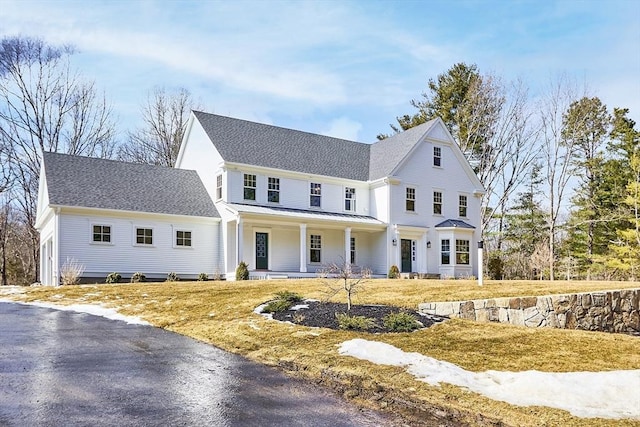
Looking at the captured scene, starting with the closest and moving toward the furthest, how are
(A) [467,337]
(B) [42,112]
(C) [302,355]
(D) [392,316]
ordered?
1. (C) [302,355]
2. (A) [467,337]
3. (D) [392,316]
4. (B) [42,112]

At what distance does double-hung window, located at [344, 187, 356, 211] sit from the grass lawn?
14010 millimetres

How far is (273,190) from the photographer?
973 inches

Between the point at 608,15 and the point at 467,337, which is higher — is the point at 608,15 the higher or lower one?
the higher one

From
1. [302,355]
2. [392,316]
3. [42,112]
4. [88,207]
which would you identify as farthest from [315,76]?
[42,112]

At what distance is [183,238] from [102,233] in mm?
3451

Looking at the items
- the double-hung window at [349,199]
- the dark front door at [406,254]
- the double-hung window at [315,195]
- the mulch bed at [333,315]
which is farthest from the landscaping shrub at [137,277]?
the dark front door at [406,254]

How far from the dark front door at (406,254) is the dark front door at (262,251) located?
297 inches

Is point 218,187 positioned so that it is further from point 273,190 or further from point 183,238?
point 183,238

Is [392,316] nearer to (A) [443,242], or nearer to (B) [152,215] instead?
(B) [152,215]

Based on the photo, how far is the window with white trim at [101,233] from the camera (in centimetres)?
2061

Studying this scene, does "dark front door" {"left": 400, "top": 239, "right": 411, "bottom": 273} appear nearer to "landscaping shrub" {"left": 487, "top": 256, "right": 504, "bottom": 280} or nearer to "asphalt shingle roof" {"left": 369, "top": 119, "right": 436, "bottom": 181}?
"asphalt shingle roof" {"left": 369, "top": 119, "right": 436, "bottom": 181}

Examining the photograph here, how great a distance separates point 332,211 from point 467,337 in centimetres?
1842

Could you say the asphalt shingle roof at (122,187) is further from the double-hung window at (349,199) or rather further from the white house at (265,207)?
the double-hung window at (349,199)

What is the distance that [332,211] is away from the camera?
26359 mm
